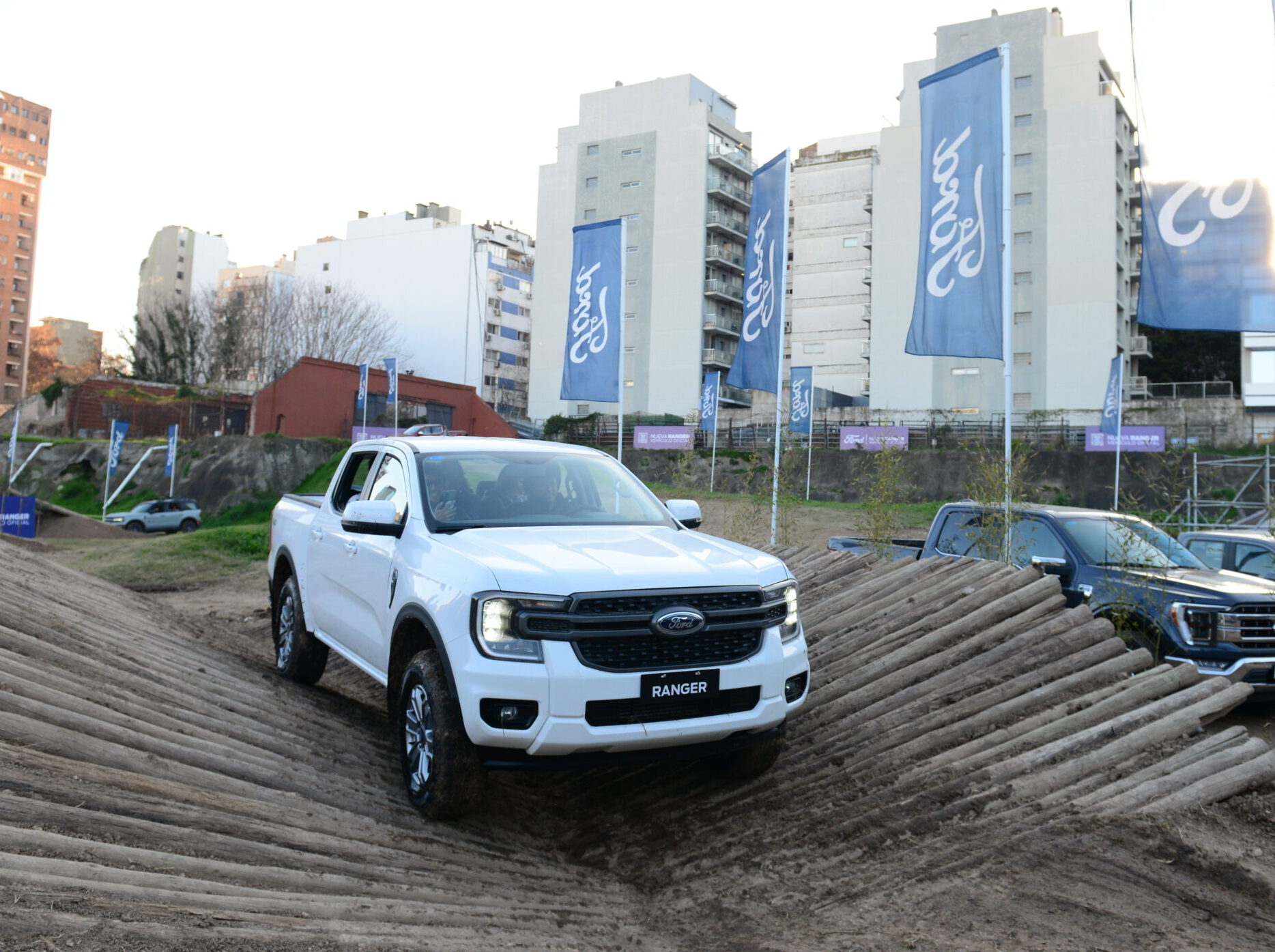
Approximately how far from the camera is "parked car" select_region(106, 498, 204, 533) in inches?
1387

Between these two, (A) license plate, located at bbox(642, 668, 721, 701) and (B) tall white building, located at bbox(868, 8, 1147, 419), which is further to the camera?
(B) tall white building, located at bbox(868, 8, 1147, 419)

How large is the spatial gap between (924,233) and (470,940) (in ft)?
30.2

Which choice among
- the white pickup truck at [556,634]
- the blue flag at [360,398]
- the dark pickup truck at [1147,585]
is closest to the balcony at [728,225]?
the blue flag at [360,398]

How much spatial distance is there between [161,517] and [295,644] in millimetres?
31983

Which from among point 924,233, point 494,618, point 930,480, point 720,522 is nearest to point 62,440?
point 720,522

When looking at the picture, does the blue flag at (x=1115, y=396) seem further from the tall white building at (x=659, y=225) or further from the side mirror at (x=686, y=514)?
the tall white building at (x=659, y=225)

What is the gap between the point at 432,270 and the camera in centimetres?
8031

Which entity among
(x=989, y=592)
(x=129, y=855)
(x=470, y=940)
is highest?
(x=989, y=592)

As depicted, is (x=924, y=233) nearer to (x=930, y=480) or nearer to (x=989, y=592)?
(x=989, y=592)

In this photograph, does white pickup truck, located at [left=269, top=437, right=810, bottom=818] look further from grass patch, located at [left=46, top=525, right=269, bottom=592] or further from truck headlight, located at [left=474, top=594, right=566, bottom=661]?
grass patch, located at [left=46, top=525, right=269, bottom=592]

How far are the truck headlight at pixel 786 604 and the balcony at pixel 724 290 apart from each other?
62477mm

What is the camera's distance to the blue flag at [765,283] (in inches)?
552

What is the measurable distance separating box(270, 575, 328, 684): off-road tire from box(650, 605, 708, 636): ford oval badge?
386 cm

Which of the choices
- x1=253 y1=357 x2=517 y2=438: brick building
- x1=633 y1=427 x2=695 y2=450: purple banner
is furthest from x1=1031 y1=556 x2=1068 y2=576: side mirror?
x1=253 y1=357 x2=517 y2=438: brick building
